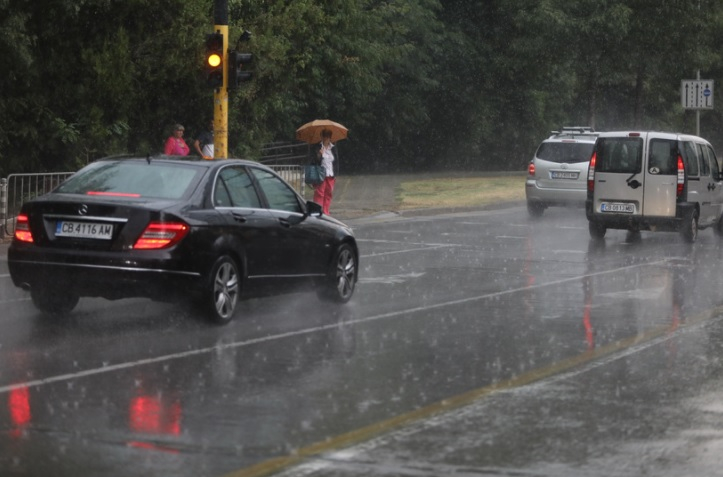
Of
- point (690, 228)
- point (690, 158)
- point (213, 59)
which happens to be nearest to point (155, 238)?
point (213, 59)

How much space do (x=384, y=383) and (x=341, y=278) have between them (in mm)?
4779

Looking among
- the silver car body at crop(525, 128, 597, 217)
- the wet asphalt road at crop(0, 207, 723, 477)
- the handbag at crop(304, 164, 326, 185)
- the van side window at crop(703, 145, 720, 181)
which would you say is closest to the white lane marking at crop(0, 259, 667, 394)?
the wet asphalt road at crop(0, 207, 723, 477)

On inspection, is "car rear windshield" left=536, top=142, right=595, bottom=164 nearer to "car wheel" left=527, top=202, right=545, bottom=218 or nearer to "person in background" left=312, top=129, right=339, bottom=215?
Result: "car wheel" left=527, top=202, right=545, bottom=218

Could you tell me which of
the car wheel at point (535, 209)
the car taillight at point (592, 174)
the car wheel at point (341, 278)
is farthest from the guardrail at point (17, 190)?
the car wheel at point (535, 209)

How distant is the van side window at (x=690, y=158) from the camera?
2206cm

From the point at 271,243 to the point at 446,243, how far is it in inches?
365

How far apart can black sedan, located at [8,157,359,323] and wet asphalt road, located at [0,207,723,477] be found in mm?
358

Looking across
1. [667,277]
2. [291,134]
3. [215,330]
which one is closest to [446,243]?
[667,277]

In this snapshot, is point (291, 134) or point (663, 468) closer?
point (663, 468)

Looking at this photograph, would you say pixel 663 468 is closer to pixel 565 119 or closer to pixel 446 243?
pixel 446 243

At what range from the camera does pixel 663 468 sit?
260 inches

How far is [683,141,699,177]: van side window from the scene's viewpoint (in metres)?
22.1

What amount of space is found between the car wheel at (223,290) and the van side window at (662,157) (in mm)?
11680

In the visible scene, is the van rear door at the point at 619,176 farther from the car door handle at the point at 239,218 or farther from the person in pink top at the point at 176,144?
the car door handle at the point at 239,218
